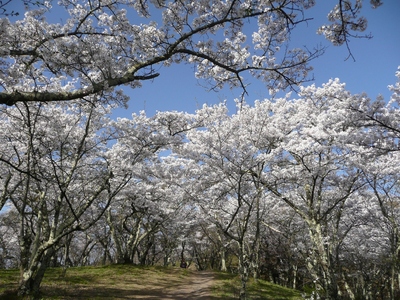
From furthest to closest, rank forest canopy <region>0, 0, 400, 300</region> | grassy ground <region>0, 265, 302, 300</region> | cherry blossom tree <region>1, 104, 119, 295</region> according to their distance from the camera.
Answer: grassy ground <region>0, 265, 302, 300</region> → cherry blossom tree <region>1, 104, 119, 295</region> → forest canopy <region>0, 0, 400, 300</region>

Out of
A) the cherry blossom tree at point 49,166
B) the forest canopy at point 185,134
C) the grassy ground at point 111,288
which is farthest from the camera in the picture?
the grassy ground at point 111,288

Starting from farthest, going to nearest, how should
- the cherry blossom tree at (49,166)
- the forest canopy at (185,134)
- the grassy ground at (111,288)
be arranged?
the grassy ground at (111,288) → the cherry blossom tree at (49,166) → the forest canopy at (185,134)

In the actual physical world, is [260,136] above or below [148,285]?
above

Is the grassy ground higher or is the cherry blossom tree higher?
the cherry blossom tree

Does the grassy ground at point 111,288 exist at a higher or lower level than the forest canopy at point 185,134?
lower

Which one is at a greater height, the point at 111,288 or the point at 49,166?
the point at 49,166

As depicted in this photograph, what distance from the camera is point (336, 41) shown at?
17.7ft

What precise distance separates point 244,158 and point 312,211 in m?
3.87

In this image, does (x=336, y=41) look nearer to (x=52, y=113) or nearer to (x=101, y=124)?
(x=101, y=124)

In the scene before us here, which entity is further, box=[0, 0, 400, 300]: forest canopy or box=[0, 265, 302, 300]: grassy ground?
box=[0, 265, 302, 300]: grassy ground

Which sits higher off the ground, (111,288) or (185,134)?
(185,134)

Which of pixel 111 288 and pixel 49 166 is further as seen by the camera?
pixel 111 288

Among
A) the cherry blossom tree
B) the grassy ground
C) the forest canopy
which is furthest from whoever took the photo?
the grassy ground

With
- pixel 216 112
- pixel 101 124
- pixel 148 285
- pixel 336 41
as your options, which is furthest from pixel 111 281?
pixel 336 41
